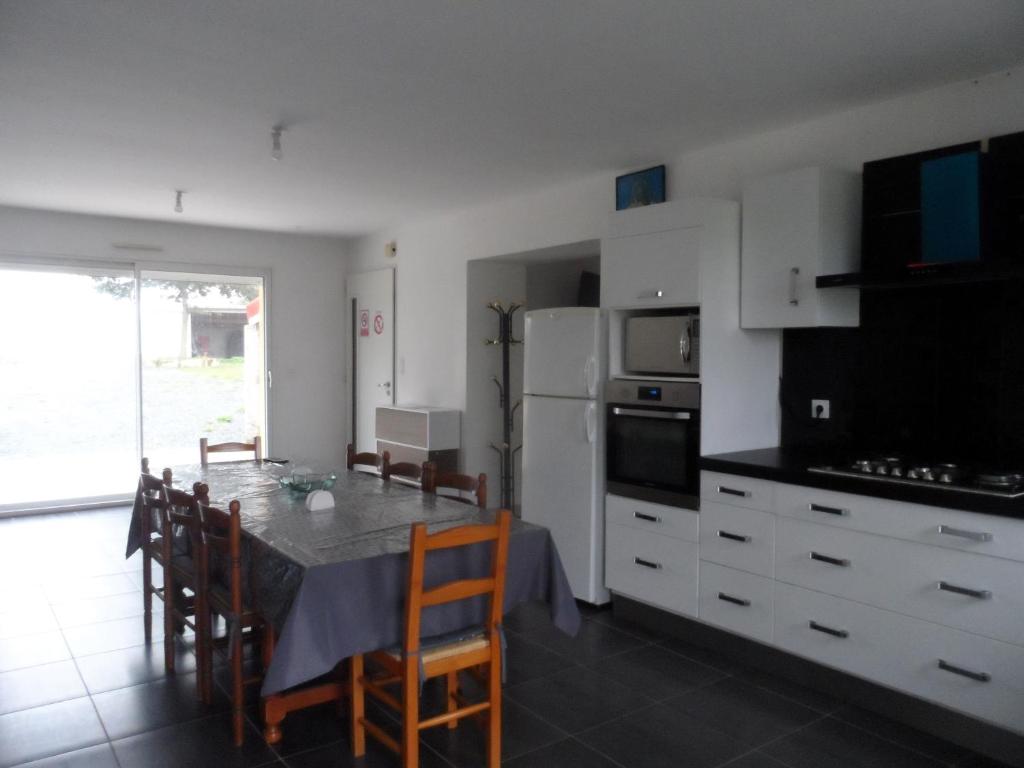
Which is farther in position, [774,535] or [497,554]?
[774,535]

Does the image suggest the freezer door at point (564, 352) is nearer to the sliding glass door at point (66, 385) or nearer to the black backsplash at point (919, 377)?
the black backsplash at point (919, 377)

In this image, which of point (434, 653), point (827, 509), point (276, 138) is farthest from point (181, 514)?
point (827, 509)

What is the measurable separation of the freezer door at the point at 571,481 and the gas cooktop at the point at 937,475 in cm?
124

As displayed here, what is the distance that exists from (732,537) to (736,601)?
10.9 inches

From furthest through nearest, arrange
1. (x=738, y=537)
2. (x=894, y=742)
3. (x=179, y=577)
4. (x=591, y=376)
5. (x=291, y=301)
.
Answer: (x=291, y=301)
(x=591, y=376)
(x=738, y=537)
(x=179, y=577)
(x=894, y=742)

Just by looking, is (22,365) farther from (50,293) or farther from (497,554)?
(497,554)

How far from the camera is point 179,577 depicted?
3238mm

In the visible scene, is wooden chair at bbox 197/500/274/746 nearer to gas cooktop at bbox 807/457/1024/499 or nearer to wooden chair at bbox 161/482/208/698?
wooden chair at bbox 161/482/208/698

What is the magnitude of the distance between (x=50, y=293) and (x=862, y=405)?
6349 millimetres

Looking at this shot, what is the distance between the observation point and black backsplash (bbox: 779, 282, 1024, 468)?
3.06 metres

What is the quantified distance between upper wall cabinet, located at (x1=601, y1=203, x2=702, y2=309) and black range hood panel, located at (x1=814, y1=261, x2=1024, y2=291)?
1.96 feet

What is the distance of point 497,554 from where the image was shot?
2416 mm

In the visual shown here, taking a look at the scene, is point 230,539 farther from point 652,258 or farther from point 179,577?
point 652,258

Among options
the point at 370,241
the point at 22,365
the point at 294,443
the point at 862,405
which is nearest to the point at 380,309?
the point at 370,241
